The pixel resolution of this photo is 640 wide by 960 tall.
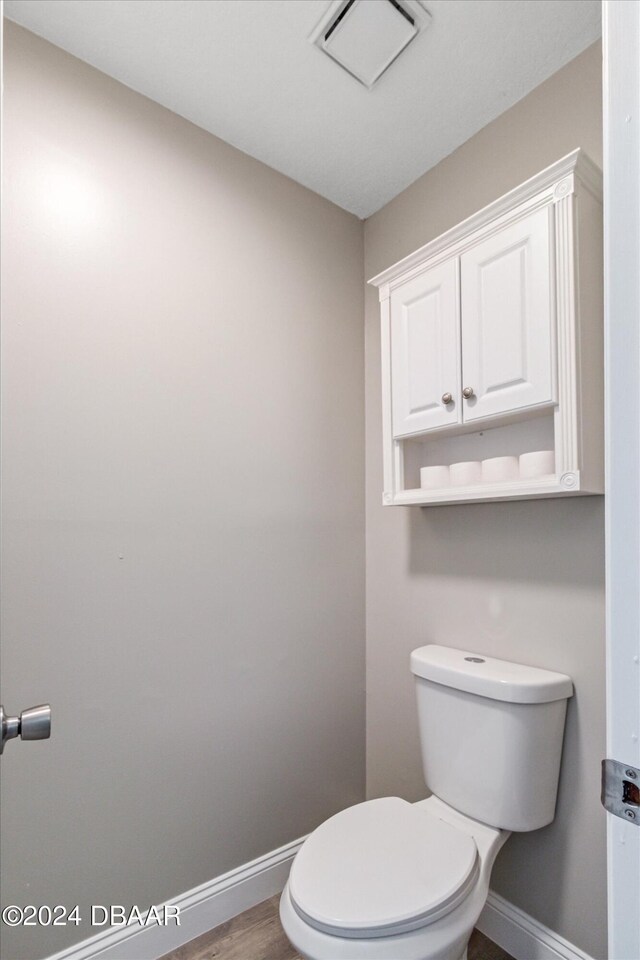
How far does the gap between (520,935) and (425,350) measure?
5.32 ft

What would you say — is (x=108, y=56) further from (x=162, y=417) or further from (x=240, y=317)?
(x=162, y=417)

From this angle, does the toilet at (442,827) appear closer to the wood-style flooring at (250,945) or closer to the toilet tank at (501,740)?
the toilet tank at (501,740)

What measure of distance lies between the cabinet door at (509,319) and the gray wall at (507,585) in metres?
0.30

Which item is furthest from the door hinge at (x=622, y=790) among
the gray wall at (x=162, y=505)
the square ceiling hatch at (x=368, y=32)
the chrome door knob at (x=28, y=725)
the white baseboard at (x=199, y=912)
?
the square ceiling hatch at (x=368, y=32)

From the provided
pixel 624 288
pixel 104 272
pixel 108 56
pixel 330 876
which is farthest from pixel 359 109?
pixel 330 876

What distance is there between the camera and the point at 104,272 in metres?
1.40

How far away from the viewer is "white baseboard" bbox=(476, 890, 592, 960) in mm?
1303

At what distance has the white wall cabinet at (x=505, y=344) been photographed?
122 cm

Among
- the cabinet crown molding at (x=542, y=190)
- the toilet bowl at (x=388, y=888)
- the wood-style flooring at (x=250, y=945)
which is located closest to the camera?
the toilet bowl at (x=388, y=888)

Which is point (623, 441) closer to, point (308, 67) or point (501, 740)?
point (501, 740)

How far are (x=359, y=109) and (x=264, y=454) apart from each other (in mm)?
1079

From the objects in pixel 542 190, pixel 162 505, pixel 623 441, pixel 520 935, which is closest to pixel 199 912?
pixel 520 935

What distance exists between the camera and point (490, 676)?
4.35ft

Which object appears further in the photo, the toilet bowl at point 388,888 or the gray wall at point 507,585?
the gray wall at point 507,585
